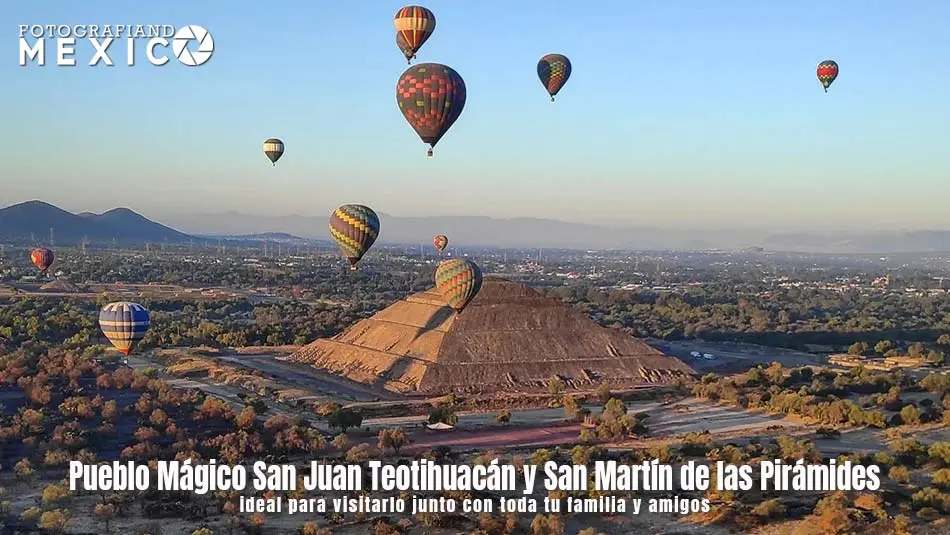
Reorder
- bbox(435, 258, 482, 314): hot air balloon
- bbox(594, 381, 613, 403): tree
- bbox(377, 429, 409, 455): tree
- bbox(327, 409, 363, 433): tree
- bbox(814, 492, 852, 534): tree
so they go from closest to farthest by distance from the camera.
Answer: bbox(814, 492, 852, 534): tree, bbox(377, 429, 409, 455): tree, bbox(327, 409, 363, 433): tree, bbox(594, 381, 613, 403): tree, bbox(435, 258, 482, 314): hot air balloon

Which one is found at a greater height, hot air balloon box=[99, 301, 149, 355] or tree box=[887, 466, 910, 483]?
hot air balloon box=[99, 301, 149, 355]

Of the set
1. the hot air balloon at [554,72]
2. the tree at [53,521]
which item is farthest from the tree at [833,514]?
the hot air balloon at [554,72]

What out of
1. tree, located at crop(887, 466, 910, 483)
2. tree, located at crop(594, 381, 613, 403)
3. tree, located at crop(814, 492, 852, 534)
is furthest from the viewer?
tree, located at crop(594, 381, 613, 403)

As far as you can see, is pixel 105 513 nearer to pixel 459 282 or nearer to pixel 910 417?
pixel 459 282

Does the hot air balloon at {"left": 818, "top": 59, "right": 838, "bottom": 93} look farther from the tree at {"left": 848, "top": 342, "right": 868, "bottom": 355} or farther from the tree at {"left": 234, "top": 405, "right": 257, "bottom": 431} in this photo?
the tree at {"left": 234, "top": 405, "right": 257, "bottom": 431}

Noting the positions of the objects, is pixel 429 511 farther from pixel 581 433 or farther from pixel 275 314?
pixel 275 314

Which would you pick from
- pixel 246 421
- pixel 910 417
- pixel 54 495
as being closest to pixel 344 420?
pixel 246 421

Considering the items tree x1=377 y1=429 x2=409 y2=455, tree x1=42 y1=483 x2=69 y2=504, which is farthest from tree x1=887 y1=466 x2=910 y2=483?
tree x1=42 y1=483 x2=69 y2=504
